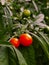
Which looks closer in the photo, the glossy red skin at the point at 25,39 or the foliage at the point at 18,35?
the foliage at the point at 18,35

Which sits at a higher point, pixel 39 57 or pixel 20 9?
pixel 20 9

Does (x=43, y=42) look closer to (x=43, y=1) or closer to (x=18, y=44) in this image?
(x=18, y=44)

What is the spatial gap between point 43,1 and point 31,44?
100cm

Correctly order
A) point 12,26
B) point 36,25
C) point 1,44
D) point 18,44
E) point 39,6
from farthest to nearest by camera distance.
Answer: point 39,6, point 36,25, point 12,26, point 18,44, point 1,44

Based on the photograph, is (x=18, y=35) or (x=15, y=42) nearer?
(x=15, y=42)

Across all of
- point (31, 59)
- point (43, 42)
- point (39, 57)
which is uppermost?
point (43, 42)

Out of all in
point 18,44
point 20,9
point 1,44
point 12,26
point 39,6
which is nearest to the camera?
point 1,44

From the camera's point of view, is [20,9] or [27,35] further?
[20,9]

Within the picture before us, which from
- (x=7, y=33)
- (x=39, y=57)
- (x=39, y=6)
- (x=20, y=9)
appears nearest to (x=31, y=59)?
(x=7, y=33)

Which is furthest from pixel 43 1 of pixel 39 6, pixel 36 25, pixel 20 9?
pixel 36 25

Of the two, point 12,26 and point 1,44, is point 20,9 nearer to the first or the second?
point 12,26

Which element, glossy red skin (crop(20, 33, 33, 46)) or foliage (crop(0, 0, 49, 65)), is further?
glossy red skin (crop(20, 33, 33, 46))

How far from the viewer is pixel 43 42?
1.36 metres

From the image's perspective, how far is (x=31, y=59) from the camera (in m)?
1.41
